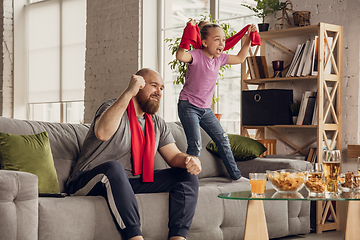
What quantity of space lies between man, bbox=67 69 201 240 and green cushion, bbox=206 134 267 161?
0.83 m

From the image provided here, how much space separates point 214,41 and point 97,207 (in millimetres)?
1570

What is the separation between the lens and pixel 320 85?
3.66 m

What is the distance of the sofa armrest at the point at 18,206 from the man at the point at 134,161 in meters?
0.36

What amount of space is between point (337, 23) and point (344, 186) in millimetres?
2269

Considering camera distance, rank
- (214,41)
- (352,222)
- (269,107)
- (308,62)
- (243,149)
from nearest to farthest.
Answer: (352,222) → (214,41) → (243,149) → (308,62) → (269,107)

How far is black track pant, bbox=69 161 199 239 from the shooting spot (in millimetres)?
2146

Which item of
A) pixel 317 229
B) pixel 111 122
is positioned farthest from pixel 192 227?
pixel 317 229

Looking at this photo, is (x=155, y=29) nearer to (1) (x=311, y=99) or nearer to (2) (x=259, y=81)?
(2) (x=259, y=81)

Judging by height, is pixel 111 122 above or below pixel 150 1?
below

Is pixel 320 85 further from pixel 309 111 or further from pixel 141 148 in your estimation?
pixel 141 148

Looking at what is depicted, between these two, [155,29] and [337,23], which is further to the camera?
[155,29]

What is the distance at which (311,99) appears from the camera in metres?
3.90

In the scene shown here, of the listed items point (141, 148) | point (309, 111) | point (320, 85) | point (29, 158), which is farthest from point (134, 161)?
point (309, 111)

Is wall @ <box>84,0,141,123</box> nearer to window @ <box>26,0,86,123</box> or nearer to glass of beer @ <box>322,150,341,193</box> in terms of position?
window @ <box>26,0,86,123</box>
